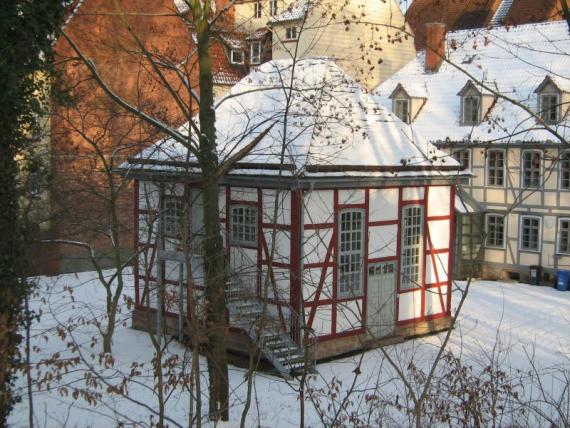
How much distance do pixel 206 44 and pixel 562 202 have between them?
1742 centimetres

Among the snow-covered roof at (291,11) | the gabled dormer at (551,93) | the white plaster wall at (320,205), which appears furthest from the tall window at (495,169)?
the snow-covered roof at (291,11)

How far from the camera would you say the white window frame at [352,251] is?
47.9 ft

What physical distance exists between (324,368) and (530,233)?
13.4 m

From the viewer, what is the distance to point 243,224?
47.8 ft

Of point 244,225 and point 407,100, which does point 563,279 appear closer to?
point 407,100

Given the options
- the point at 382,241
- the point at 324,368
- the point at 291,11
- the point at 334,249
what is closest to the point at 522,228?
the point at 382,241

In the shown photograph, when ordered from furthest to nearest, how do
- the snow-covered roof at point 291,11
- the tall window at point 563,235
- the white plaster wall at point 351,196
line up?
1. the tall window at point 563,235
2. the white plaster wall at point 351,196
3. the snow-covered roof at point 291,11

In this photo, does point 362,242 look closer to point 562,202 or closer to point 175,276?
point 175,276

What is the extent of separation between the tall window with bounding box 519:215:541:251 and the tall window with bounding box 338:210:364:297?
1156cm

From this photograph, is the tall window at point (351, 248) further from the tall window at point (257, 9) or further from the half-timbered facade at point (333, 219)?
the tall window at point (257, 9)

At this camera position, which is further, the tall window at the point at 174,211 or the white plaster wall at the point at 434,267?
the white plaster wall at the point at 434,267

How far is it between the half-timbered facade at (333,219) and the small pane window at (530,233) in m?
8.34

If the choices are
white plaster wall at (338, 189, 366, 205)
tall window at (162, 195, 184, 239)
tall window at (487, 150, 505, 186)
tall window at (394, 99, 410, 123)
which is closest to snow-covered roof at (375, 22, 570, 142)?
tall window at (394, 99, 410, 123)

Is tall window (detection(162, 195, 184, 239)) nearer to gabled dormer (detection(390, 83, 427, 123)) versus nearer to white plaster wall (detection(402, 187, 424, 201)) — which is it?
white plaster wall (detection(402, 187, 424, 201))
